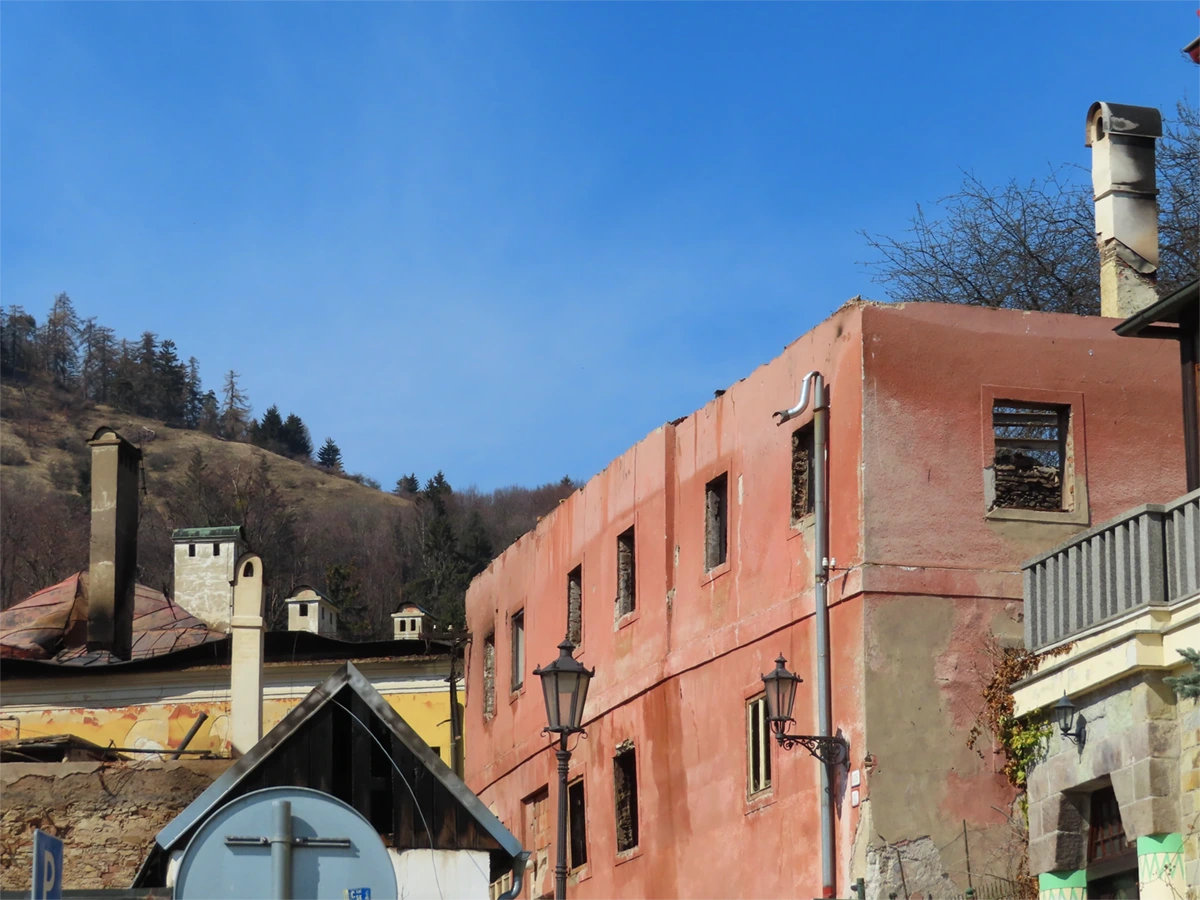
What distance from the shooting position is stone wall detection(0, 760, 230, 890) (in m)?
16.8

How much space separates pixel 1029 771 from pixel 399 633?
32617 millimetres

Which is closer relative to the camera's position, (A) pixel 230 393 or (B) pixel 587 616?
(B) pixel 587 616

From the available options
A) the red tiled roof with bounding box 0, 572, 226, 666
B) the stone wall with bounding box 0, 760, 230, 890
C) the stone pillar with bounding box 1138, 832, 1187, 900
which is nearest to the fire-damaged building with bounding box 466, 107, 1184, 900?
the stone pillar with bounding box 1138, 832, 1187, 900

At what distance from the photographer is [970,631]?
20.1 meters

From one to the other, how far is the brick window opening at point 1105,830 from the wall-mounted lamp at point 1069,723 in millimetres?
493

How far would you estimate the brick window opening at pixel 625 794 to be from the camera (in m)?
25.1

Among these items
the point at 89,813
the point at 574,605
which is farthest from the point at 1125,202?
the point at 89,813

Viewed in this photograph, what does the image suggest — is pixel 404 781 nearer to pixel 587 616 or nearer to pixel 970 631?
pixel 970 631

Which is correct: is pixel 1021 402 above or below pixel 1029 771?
above

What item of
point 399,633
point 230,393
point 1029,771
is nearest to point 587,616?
point 1029,771

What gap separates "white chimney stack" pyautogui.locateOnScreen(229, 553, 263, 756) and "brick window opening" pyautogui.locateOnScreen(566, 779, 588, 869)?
26.8 feet

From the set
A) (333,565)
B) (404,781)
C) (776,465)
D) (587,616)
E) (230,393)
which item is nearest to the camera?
(404,781)

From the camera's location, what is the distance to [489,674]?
31844mm

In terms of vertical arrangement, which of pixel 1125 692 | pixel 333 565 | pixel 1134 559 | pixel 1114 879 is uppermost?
pixel 333 565
